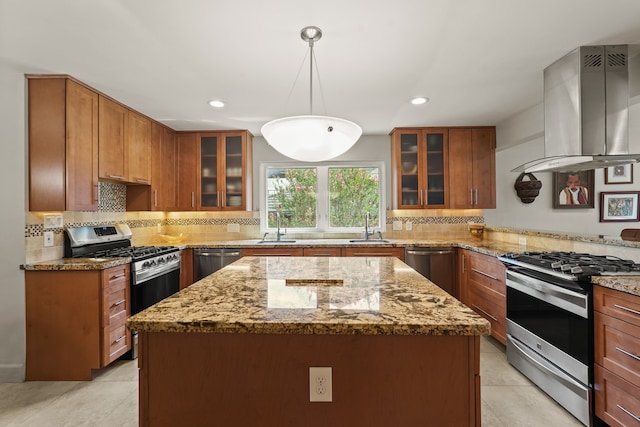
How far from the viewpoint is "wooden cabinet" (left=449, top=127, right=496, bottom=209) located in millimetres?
4113

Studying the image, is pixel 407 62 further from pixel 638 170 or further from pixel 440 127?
pixel 638 170

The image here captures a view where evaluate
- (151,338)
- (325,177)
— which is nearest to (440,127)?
(325,177)

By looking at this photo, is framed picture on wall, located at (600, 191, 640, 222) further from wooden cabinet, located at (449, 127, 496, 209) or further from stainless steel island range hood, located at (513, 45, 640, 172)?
stainless steel island range hood, located at (513, 45, 640, 172)

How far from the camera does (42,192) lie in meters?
2.50

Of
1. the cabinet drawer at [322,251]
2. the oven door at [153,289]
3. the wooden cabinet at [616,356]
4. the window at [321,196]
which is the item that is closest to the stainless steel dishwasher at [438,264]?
the cabinet drawer at [322,251]

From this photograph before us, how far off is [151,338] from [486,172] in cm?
413

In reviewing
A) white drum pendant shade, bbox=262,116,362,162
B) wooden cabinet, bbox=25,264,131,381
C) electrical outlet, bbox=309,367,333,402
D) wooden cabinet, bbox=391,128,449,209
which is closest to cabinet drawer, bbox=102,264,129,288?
wooden cabinet, bbox=25,264,131,381

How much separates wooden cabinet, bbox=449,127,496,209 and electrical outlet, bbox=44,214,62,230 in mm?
4135

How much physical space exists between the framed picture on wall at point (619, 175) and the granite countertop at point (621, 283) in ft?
6.39

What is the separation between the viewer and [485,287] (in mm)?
3133

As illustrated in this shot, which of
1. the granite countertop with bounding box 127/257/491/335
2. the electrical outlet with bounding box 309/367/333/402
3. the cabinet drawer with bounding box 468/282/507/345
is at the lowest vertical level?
the cabinet drawer with bounding box 468/282/507/345

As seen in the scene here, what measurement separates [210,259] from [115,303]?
52.1 inches

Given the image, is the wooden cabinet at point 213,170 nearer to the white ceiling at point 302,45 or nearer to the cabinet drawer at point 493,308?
the white ceiling at point 302,45

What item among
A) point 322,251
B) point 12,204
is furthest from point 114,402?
point 322,251
